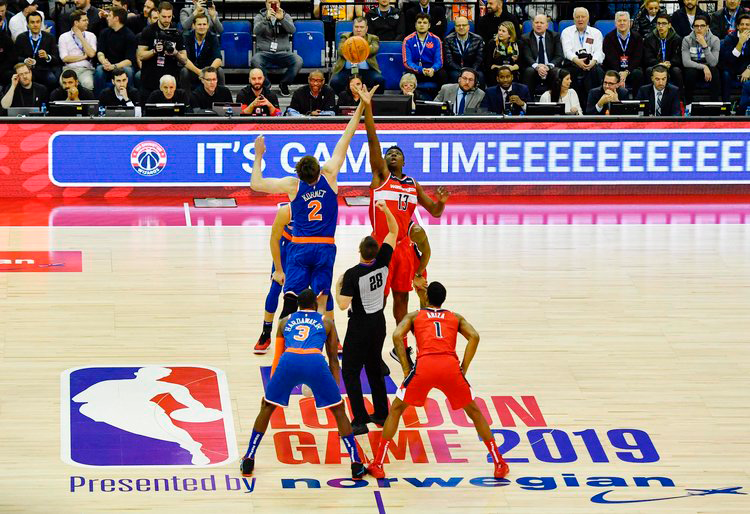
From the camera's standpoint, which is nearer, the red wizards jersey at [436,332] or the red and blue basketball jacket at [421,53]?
the red wizards jersey at [436,332]

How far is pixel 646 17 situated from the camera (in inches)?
923

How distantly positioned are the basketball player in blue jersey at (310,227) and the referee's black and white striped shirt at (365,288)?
1.29m

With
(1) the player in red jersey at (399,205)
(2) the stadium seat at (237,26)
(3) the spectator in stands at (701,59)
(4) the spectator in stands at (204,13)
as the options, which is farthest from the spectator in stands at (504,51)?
(1) the player in red jersey at (399,205)


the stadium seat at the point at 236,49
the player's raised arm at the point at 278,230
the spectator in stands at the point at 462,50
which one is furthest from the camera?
the stadium seat at the point at 236,49

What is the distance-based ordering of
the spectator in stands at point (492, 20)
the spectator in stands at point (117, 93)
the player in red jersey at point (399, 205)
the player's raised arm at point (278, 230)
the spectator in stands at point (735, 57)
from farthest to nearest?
the spectator in stands at point (492, 20) → the spectator in stands at point (735, 57) → the spectator in stands at point (117, 93) → the player in red jersey at point (399, 205) → the player's raised arm at point (278, 230)

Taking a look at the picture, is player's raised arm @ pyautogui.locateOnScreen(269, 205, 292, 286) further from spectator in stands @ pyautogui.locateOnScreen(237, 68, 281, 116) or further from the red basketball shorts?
spectator in stands @ pyautogui.locateOnScreen(237, 68, 281, 116)

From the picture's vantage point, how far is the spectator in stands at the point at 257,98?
65.6ft

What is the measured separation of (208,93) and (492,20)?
5637 millimetres

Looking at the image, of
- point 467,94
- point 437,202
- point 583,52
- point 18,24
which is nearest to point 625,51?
point 583,52

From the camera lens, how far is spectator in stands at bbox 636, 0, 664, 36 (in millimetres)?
23344

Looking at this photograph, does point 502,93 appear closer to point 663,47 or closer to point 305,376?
point 663,47

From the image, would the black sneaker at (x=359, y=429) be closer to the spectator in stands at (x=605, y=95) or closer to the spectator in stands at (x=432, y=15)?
the spectator in stands at (x=605, y=95)

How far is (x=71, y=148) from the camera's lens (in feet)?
63.9

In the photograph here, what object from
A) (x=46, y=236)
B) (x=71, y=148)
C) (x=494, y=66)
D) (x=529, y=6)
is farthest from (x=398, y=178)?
(x=529, y=6)
